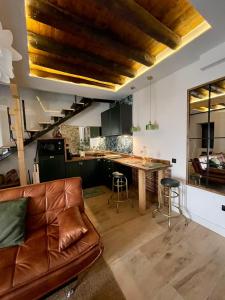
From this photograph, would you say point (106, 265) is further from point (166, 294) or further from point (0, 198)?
point (0, 198)

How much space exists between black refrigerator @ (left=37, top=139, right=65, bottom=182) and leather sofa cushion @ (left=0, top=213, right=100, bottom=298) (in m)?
2.35

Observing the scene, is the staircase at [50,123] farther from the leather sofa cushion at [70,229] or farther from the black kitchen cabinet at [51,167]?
the leather sofa cushion at [70,229]

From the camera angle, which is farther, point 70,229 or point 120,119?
point 120,119

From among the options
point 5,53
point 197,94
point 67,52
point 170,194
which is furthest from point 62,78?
point 170,194

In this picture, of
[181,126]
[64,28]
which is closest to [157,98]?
[181,126]

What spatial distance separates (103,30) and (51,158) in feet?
9.85

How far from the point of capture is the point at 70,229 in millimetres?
1410

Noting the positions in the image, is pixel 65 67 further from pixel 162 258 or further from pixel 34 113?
pixel 162 258

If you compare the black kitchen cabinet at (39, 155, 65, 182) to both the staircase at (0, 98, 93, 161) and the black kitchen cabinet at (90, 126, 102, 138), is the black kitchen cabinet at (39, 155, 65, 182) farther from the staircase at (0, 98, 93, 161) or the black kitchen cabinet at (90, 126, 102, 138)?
the black kitchen cabinet at (90, 126, 102, 138)

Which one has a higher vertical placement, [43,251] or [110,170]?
[110,170]

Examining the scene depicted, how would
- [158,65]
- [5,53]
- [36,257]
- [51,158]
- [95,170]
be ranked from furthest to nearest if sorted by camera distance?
[95,170], [51,158], [158,65], [36,257], [5,53]

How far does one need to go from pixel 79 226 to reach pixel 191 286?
128 cm

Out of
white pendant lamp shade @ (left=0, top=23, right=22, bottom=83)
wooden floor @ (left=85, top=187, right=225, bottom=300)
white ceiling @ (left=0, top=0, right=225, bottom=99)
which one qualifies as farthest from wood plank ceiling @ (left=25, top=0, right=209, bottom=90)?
wooden floor @ (left=85, top=187, right=225, bottom=300)

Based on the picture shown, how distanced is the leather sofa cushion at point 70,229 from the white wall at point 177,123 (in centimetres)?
205
